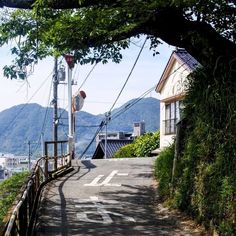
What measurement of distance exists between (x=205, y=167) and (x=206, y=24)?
3.13 metres

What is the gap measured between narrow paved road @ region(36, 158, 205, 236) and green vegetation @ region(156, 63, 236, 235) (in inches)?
33.8

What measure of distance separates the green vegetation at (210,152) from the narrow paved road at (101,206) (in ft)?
2.82

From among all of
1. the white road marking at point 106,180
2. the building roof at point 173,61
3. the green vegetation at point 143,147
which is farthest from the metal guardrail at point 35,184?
the green vegetation at point 143,147

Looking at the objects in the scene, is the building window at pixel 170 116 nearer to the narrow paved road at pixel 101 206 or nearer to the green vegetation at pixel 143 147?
the green vegetation at pixel 143 147

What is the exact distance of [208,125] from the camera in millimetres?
8453

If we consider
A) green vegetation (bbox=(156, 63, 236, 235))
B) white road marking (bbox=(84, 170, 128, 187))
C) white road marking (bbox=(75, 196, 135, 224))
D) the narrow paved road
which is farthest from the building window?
green vegetation (bbox=(156, 63, 236, 235))

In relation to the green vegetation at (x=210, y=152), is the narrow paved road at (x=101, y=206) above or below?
below

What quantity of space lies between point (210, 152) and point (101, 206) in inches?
159

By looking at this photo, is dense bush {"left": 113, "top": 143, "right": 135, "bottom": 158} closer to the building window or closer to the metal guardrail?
the building window

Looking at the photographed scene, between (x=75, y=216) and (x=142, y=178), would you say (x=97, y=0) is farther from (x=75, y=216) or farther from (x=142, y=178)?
(x=142, y=178)

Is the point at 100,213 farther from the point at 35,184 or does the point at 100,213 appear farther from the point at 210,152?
the point at 210,152

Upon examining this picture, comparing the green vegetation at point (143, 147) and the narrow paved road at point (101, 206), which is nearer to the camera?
the narrow paved road at point (101, 206)

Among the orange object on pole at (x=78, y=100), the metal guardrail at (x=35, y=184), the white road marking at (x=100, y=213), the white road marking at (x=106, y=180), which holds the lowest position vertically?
the white road marking at (x=100, y=213)

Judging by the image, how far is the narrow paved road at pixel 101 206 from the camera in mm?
9055
